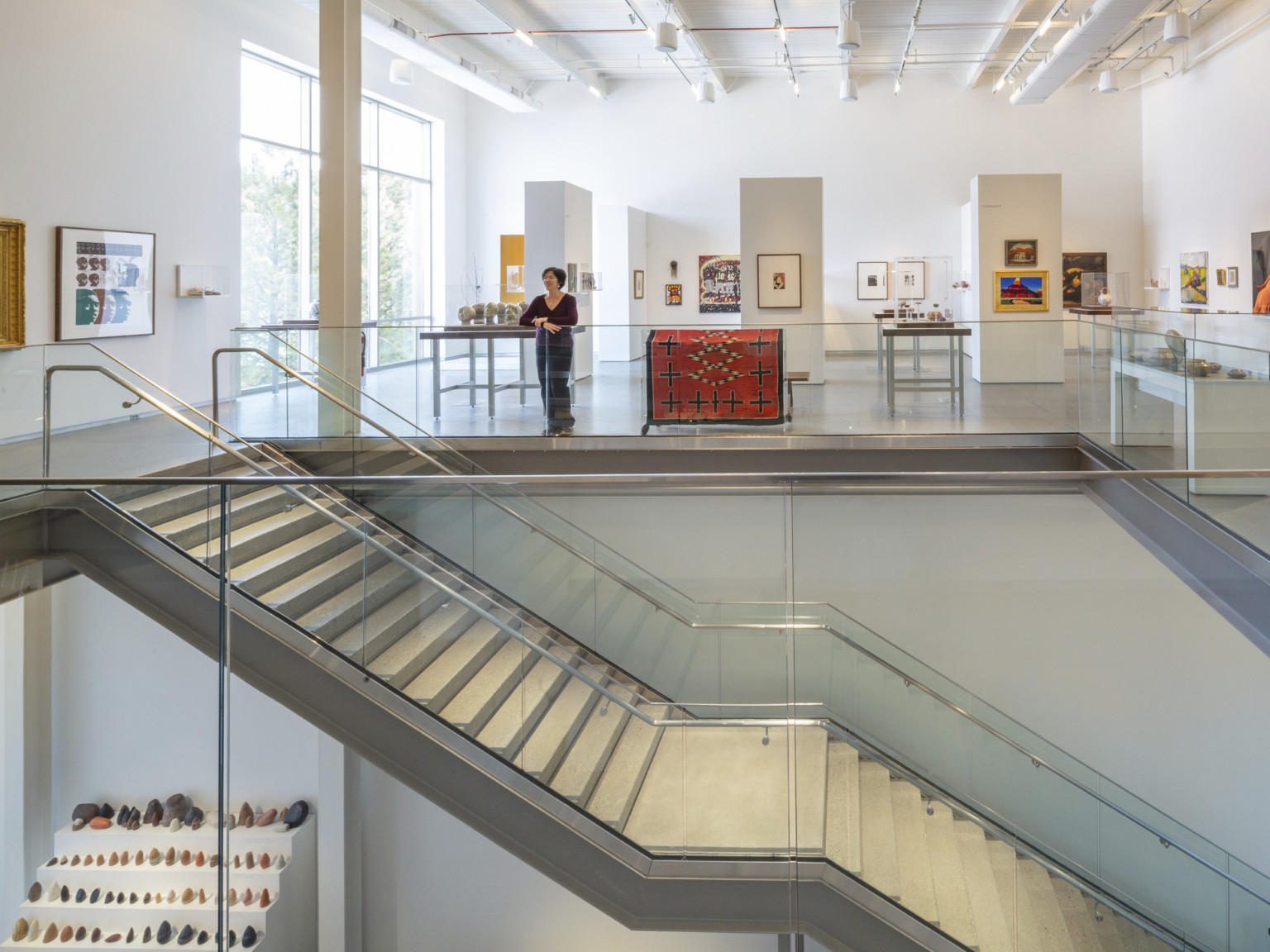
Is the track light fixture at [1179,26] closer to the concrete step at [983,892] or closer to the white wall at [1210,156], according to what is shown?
the white wall at [1210,156]

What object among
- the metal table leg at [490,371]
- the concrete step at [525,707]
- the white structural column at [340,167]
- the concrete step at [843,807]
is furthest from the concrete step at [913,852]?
the metal table leg at [490,371]

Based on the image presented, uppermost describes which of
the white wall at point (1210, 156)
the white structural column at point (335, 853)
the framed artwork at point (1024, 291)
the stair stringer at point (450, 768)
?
the white wall at point (1210, 156)

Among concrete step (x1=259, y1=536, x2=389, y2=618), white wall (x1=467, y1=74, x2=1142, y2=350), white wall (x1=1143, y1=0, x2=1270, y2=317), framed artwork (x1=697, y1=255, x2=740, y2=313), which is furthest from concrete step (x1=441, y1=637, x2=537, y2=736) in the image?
framed artwork (x1=697, y1=255, x2=740, y2=313)

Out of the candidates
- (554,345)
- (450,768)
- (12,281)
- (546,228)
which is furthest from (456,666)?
(546,228)

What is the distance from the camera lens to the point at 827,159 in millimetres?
20750

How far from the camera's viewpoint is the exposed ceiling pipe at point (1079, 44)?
1325cm

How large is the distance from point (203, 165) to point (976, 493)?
11.9 metres

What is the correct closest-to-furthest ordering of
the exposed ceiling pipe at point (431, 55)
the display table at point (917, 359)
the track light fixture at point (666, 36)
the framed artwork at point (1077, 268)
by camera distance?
the display table at point (917, 359) → the track light fixture at point (666, 36) → the exposed ceiling pipe at point (431, 55) → the framed artwork at point (1077, 268)

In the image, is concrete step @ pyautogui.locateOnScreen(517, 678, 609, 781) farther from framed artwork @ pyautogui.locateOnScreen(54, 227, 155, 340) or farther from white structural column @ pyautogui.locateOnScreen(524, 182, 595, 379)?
white structural column @ pyautogui.locateOnScreen(524, 182, 595, 379)

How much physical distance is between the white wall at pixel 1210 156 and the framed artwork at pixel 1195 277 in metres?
0.16

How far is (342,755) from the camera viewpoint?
955 cm

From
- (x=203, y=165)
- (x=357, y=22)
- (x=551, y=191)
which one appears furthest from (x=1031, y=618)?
(x=551, y=191)

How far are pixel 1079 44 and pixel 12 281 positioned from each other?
43.9 ft

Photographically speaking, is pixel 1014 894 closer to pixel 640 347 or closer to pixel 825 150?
pixel 640 347
